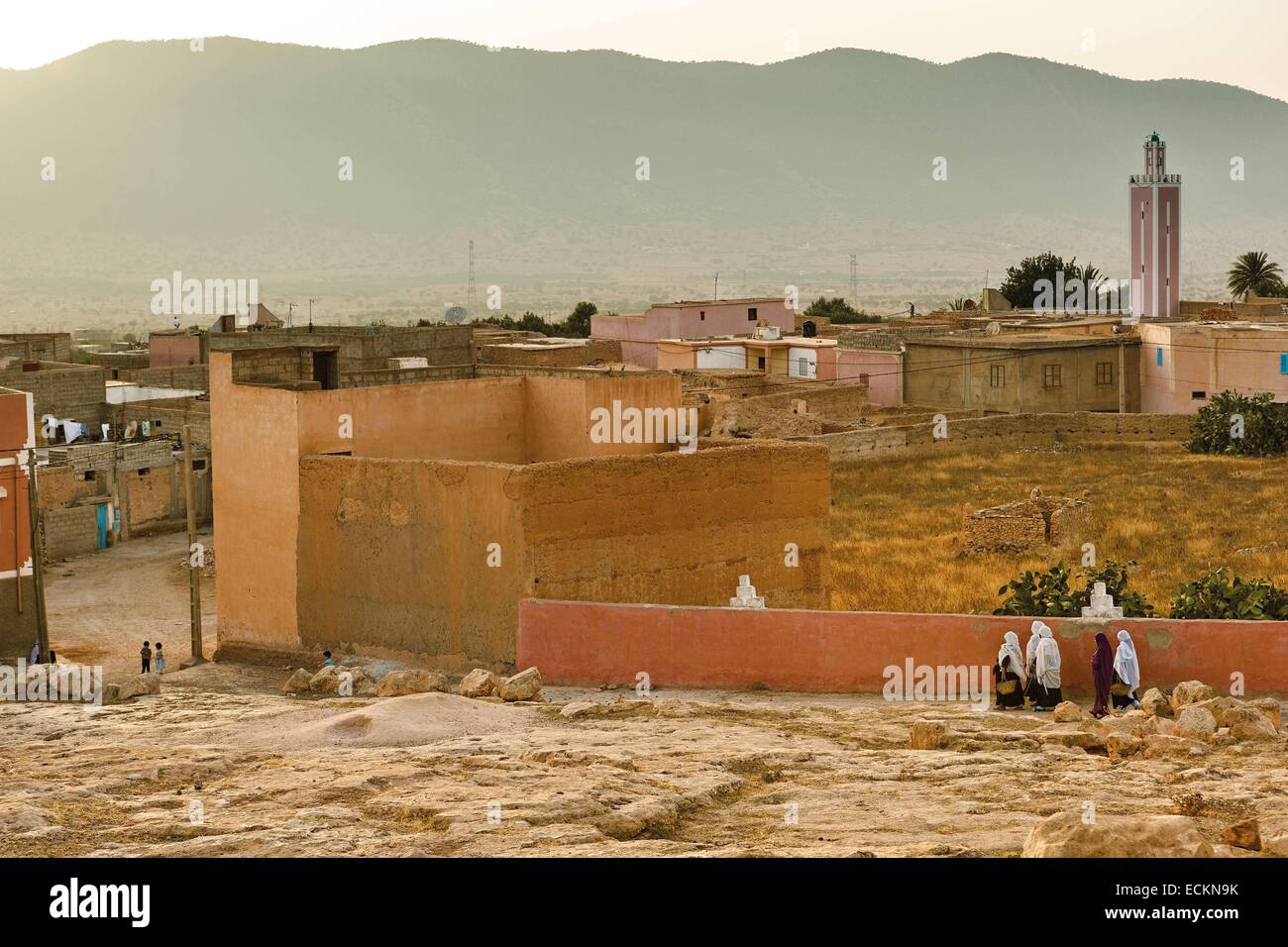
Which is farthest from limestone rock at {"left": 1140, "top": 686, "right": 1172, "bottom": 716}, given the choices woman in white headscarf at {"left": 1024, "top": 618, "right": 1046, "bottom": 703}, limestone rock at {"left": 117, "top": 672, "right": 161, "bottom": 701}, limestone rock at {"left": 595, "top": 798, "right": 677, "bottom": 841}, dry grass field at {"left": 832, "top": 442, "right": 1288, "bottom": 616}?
limestone rock at {"left": 117, "top": 672, "right": 161, "bottom": 701}

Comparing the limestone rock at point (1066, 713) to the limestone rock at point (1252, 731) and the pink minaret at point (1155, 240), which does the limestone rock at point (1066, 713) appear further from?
the pink minaret at point (1155, 240)

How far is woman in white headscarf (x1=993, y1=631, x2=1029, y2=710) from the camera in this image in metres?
16.5

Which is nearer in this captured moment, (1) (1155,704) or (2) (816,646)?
(1) (1155,704)

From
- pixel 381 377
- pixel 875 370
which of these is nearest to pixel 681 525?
pixel 381 377

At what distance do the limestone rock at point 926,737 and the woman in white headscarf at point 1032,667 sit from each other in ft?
6.94

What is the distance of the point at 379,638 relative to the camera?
2147 cm

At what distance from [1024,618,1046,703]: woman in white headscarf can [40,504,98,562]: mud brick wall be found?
24877mm

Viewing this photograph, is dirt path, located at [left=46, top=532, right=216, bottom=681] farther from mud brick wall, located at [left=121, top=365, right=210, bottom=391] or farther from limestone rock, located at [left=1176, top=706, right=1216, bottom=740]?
limestone rock, located at [left=1176, top=706, right=1216, bottom=740]

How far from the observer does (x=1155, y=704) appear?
15758 millimetres

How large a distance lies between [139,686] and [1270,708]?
12.2 meters

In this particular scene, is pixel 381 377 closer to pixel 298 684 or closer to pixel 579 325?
pixel 298 684

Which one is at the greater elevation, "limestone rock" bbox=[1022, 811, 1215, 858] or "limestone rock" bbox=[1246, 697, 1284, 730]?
"limestone rock" bbox=[1022, 811, 1215, 858]

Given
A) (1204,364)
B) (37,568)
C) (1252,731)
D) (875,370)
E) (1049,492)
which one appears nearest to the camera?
(1252,731)

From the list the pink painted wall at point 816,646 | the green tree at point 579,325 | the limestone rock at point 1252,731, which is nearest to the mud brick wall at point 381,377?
the pink painted wall at point 816,646
